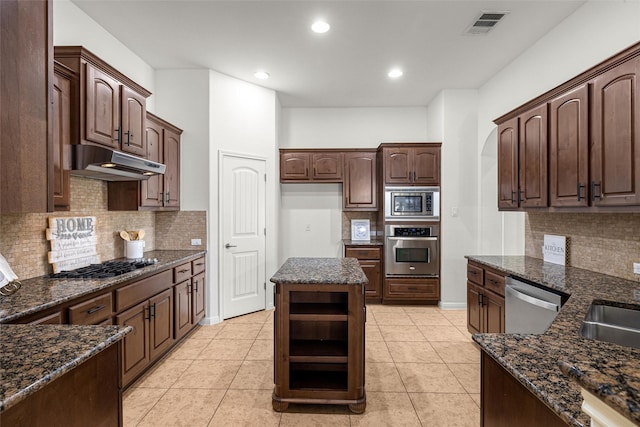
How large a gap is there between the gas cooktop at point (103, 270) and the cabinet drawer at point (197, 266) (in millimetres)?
554

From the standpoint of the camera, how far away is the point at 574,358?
3.14 ft

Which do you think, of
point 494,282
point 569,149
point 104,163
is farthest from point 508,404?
point 104,163

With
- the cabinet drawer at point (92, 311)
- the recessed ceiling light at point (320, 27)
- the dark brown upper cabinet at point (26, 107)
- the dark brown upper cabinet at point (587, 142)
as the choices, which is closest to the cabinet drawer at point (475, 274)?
the dark brown upper cabinet at point (587, 142)

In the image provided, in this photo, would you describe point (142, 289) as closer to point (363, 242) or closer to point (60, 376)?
point (60, 376)

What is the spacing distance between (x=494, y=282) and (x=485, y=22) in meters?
2.40

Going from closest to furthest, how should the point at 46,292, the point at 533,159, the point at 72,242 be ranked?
the point at 46,292
the point at 72,242
the point at 533,159

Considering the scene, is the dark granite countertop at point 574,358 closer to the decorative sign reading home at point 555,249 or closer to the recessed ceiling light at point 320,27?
the decorative sign reading home at point 555,249

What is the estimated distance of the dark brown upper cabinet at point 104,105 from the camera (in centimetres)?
226

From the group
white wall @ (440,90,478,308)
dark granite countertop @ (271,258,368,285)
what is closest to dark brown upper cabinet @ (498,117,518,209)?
white wall @ (440,90,478,308)

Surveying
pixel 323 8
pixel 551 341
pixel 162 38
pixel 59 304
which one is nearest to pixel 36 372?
pixel 59 304

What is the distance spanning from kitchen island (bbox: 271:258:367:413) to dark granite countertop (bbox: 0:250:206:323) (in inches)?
45.6

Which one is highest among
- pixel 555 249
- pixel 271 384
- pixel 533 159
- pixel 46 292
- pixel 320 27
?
pixel 320 27

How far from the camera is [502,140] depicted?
317cm

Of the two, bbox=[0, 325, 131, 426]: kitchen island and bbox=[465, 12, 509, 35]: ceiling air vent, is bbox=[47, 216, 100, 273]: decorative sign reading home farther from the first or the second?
bbox=[465, 12, 509, 35]: ceiling air vent
